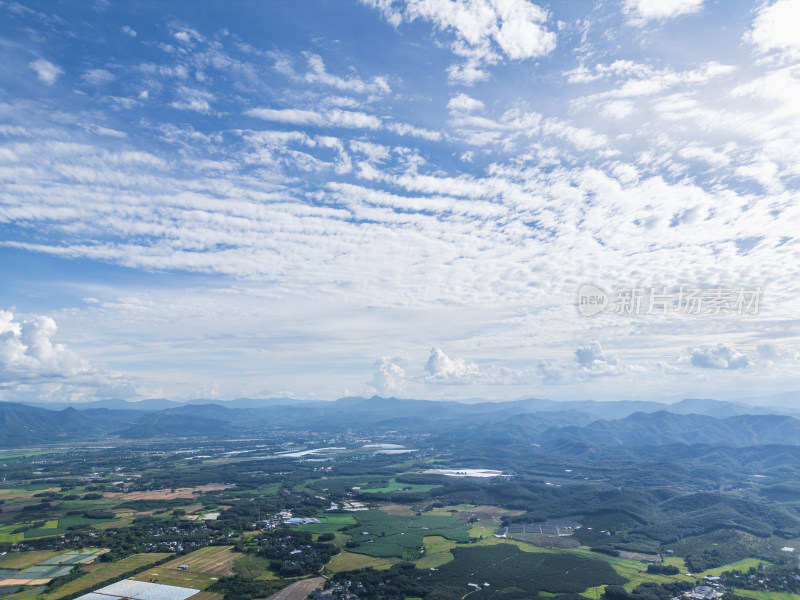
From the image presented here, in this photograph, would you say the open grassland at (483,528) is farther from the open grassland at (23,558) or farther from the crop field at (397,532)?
the open grassland at (23,558)

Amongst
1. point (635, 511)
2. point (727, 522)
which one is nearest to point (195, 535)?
point (635, 511)

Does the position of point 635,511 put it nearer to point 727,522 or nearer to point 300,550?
point 727,522

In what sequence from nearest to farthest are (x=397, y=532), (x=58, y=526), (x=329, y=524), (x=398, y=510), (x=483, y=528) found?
(x=397, y=532)
(x=58, y=526)
(x=483, y=528)
(x=329, y=524)
(x=398, y=510)

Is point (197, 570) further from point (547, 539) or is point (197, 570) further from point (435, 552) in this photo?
point (547, 539)

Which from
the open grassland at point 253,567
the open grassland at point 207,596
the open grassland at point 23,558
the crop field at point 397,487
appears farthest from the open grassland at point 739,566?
the open grassland at point 23,558

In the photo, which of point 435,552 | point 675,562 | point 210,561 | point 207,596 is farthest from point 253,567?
point 675,562

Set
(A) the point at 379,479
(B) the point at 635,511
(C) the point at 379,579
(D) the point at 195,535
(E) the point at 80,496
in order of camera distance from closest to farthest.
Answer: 1. (C) the point at 379,579
2. (D) the point at 195,535
3. (B) the point at 635,511
4. (E) the point at 80,496
5. (A) the point at 379,479
